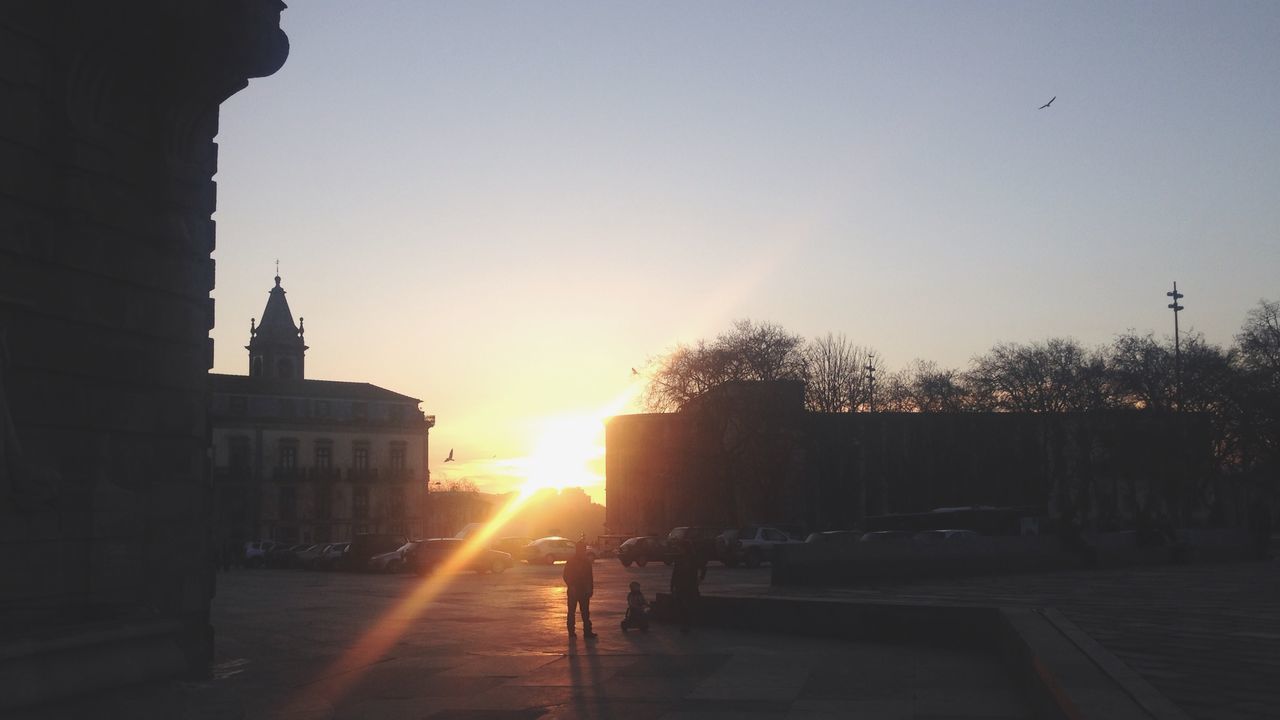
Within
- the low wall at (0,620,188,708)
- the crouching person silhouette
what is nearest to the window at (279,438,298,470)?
the crouching person silhouette

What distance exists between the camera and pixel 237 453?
98.4 m

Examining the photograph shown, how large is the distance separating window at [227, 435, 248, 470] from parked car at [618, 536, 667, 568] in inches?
2272

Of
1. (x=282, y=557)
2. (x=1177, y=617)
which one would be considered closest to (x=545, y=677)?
(x=1177, y=617)

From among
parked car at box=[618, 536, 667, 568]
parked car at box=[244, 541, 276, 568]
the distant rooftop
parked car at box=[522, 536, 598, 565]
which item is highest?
the distant rooftop

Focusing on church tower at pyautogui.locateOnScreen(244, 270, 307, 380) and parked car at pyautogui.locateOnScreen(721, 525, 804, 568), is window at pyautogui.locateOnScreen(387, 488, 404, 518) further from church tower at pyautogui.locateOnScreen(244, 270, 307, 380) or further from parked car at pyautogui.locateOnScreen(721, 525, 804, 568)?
parked car at pyautogui.locateOnScreen(721, 525, 804, 568)

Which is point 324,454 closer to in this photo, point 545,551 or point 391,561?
point 545,551

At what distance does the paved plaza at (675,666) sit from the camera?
9.84 metres

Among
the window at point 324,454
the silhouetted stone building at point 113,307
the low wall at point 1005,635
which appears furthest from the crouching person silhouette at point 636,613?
the window at point 324,454

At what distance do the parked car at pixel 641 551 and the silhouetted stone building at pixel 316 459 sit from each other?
5409 cm

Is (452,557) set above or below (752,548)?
below

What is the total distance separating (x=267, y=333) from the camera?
373ft

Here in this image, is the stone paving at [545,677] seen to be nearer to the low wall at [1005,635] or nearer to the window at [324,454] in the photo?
the low wall at [1005,635]

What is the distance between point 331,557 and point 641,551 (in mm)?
15262

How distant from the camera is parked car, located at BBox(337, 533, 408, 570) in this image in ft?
168
